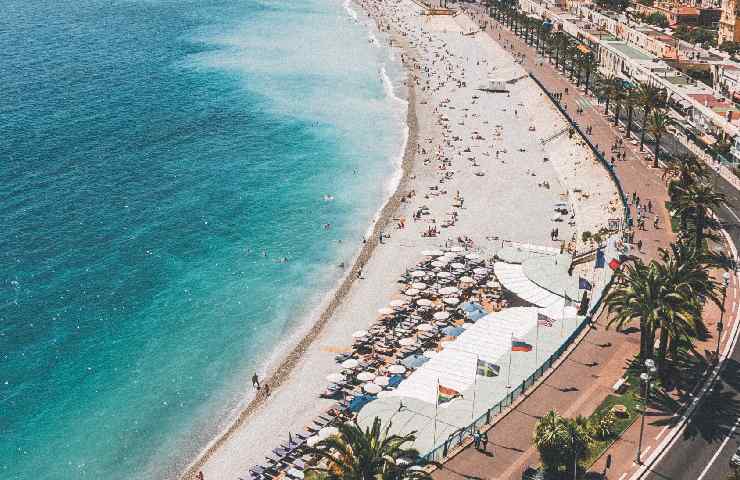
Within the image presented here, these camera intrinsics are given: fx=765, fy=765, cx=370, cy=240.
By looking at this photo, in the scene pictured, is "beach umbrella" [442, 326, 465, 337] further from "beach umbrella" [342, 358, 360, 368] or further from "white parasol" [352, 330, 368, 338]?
"beach umbrella" [342, 358, 360, 368]

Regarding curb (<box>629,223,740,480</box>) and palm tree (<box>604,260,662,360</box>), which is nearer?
curb (<box>629,223,740,480</box>)

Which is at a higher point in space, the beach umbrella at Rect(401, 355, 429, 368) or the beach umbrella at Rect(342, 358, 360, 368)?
the beach umbrella at Rect(401, 355, 429, 368)

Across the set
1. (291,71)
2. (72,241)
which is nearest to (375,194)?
(72,241)

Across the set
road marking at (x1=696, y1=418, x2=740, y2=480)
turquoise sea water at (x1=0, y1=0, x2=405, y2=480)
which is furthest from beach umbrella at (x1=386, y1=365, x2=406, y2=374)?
road marking at (x1=696, y1=418, x2=740, y2=480)

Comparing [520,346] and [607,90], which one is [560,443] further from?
[607,90]

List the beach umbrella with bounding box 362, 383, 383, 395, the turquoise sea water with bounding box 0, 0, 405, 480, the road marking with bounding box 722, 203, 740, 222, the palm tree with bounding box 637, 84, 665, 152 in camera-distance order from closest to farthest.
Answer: the beach umbrella with bounding box 362, 383, 383, 395 < the turquoise sea water with bounding box 0, 0, 405, 480 < the road marking with bounding box 722, 203, 740, 222 < the palm tree with bounding box 637, 84, 665, 152

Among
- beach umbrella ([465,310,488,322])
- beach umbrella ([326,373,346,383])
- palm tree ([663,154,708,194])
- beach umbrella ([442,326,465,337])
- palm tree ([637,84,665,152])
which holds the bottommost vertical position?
beach umbrella ([326,373,346,383])
